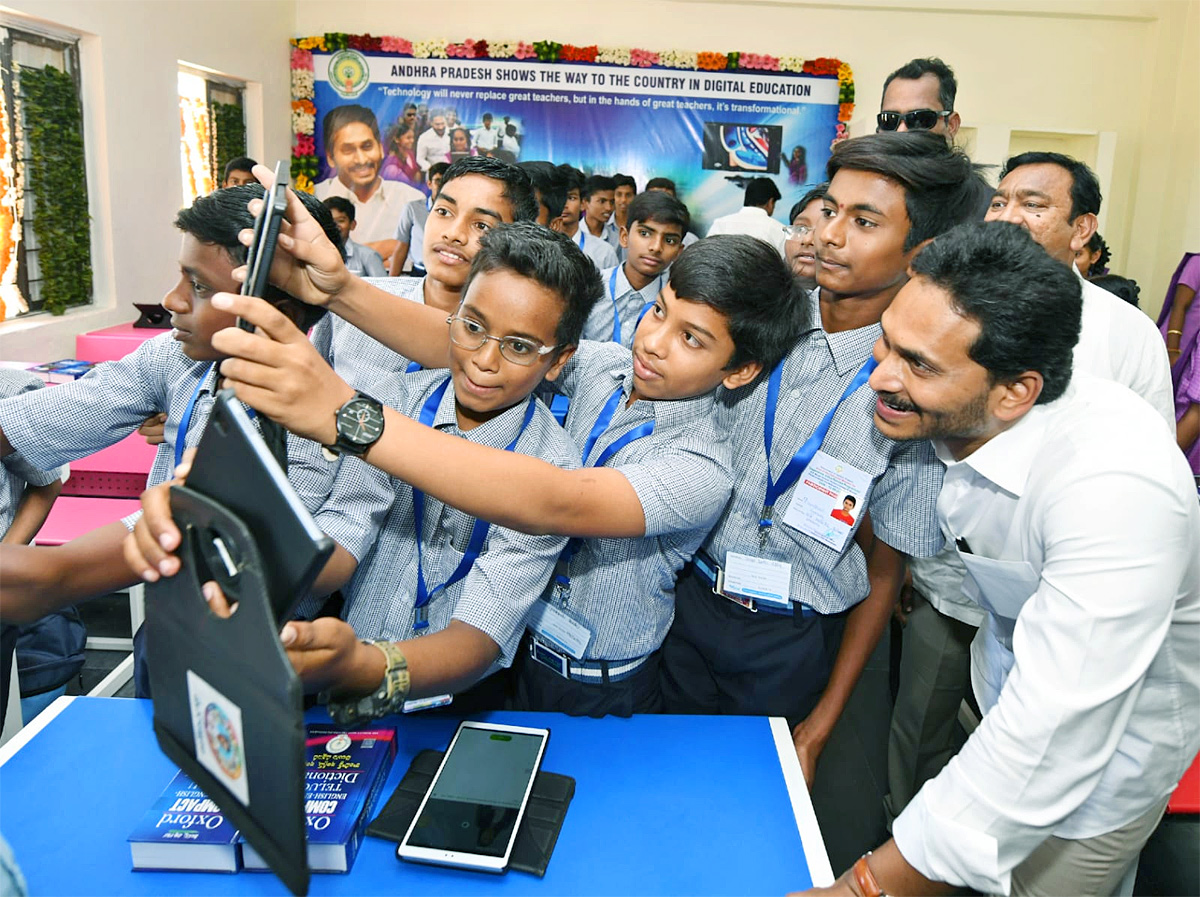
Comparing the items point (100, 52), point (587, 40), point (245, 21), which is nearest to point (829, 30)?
point (587, 40)

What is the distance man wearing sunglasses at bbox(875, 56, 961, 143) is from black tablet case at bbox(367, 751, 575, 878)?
253cm

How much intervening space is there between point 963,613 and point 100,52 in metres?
5.43

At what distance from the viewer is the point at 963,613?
7.77 ft

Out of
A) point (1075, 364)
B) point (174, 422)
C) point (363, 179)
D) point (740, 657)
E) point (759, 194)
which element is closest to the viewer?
point (174, 422)

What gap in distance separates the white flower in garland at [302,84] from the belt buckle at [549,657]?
7665mm

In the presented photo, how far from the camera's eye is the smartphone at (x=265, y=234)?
78 centimetres

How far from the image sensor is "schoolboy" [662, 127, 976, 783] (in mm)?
1729

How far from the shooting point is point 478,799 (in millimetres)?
1273

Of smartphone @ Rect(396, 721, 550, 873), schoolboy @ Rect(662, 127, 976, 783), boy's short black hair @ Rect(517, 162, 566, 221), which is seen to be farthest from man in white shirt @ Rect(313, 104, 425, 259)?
smartphone @ Rect(396, 721, 550, 873)

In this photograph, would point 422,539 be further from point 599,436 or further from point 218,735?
point 218,735

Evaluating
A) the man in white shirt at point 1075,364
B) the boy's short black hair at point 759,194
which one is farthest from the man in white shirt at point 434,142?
the man in white shirt at point 1075,364

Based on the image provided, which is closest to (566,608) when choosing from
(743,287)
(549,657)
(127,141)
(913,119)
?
(549,657)

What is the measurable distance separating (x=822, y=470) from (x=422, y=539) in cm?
79

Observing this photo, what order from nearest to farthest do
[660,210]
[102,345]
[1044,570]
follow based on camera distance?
[1044,570]
[660,210]
[102,345]
